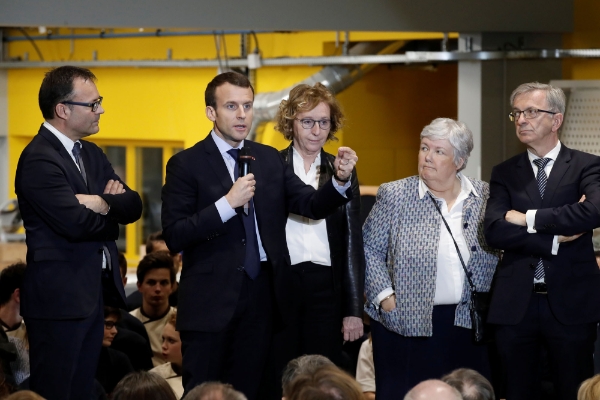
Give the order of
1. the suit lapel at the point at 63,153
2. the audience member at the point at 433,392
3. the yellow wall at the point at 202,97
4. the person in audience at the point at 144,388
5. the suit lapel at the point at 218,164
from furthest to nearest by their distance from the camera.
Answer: the yellow wall at the point at 202,97 < the suit lapel at the point at 218,164 < the suit lapel at the point at 63,153 < the person in audience at the point at 144,388 < the audience member at the point at 433,392

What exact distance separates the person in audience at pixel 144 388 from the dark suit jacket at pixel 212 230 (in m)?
0.35

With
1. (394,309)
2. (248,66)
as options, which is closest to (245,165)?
(394,309)

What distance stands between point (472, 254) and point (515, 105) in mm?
599

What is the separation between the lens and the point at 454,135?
386cm

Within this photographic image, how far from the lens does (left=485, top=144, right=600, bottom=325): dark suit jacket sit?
11.9ft

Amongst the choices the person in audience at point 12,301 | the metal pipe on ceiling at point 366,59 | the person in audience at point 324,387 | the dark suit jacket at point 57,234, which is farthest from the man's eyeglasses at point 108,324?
the metal pipe on ceiling at point 366,59

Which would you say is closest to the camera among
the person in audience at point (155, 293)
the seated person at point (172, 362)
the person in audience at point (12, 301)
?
the person in audience at point (12, 301)

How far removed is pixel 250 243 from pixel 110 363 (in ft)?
5.05

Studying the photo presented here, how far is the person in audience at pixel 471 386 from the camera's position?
3000 millimetres

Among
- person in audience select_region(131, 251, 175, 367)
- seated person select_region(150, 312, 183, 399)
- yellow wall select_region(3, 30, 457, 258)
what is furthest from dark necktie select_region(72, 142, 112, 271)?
yellow wall select_region(3, 30, 457, 258)

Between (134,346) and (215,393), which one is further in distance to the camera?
(134,346)

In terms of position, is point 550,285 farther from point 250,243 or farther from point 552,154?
point 250,243

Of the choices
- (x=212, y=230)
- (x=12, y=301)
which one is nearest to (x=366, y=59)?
(x=12, y=301)

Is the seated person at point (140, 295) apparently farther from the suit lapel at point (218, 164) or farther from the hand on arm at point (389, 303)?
the suit lapel at point (218, 164)
